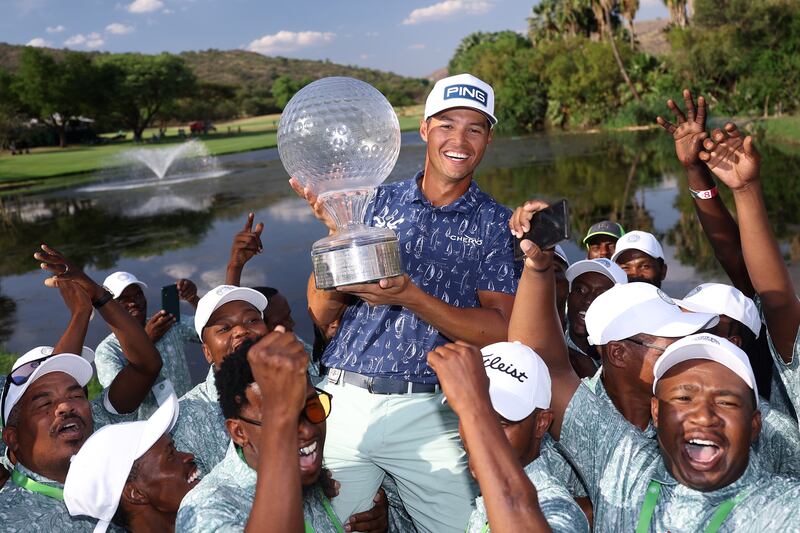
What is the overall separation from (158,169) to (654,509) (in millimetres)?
39090

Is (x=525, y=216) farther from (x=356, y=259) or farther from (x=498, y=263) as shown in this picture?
(x=356, y=259)

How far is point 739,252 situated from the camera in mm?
3918

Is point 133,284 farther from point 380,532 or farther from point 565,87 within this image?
point 565,87

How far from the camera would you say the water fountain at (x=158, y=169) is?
3222 cm

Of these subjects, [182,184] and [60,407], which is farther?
[182,184]

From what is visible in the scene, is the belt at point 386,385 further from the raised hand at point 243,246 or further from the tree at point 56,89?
the tree at point 56,89

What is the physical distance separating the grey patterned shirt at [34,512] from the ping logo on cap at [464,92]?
2.35m

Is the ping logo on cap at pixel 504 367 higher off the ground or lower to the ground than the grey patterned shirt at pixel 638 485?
higher

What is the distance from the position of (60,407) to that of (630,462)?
244 cm

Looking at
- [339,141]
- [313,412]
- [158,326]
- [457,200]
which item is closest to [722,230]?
Result: [457,200]

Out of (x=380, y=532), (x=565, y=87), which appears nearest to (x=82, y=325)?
(x=380, y=532)

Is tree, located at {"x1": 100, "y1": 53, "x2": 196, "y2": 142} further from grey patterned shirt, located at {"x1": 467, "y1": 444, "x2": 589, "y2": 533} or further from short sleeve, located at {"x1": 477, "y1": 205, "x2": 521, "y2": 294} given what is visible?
grey patterned shirt, located at {"x1": 467, "y1": 444, "x2": 589, "y2": 533}

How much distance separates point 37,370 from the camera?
10.5 ft

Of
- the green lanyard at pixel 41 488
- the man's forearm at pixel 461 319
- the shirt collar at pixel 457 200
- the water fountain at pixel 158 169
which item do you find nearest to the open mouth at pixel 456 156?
the shirt collar at pixel 457 200
